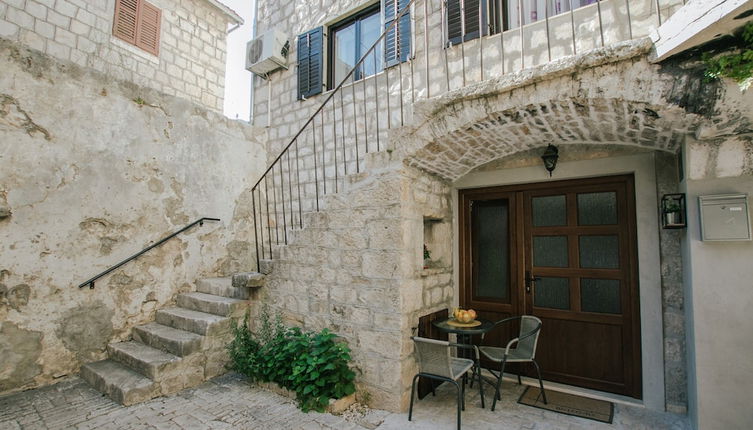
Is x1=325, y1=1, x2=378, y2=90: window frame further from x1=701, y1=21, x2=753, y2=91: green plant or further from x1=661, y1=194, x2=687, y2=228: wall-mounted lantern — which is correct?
x1=701, y1=21, x2=753, y2=91: green plant

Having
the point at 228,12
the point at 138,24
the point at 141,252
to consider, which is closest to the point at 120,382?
the point at 141,252

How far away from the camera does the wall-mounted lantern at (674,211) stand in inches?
110

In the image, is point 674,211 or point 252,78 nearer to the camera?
point 674,211

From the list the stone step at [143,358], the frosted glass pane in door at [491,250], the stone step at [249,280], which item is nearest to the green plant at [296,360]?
the stone step at [249,280]

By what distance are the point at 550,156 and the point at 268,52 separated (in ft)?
15.0

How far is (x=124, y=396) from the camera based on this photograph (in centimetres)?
311

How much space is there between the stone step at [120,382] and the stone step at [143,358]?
5 cm

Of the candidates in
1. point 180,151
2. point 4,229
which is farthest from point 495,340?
point 4,229

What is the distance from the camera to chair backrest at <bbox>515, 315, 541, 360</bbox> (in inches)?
129

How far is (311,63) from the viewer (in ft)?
18.6

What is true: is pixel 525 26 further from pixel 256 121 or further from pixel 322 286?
pixel 256 121

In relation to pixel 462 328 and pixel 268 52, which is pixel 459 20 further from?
pixel 462 328

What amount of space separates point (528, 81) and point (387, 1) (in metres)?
3.27

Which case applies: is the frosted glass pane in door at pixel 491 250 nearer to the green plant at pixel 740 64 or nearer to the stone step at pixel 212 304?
the green plant at pixel 740 64
